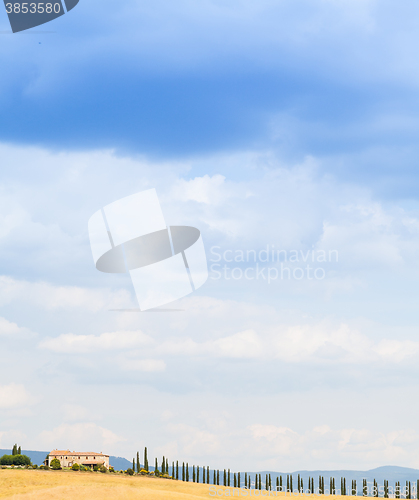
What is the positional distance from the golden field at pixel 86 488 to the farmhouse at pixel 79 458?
40.0 m

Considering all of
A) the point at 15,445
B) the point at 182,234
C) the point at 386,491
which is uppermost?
the point at 182,234

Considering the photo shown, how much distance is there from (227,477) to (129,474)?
3039 centimetres

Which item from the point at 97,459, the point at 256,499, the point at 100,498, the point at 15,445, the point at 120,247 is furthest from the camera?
the point at 97,459

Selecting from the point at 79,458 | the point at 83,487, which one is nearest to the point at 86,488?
the point at 83,487

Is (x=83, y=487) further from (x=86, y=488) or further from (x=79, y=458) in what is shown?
(x=79, y=458)

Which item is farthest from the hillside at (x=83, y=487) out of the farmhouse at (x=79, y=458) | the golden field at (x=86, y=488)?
the farmhouse at (x=79, y=458)

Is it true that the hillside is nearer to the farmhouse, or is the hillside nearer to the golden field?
the golden field

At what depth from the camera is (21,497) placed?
262 feet

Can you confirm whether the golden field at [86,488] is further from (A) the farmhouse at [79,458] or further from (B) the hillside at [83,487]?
(A) the farmhouse at [79,458]

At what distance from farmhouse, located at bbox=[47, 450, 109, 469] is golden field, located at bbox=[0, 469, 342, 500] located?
3999 centimetres

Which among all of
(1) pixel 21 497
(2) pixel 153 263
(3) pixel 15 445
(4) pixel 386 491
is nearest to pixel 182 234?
(2) pixel 153 263

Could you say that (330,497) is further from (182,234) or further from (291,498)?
(182,234)

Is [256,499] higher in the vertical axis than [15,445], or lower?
lower

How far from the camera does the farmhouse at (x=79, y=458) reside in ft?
468
